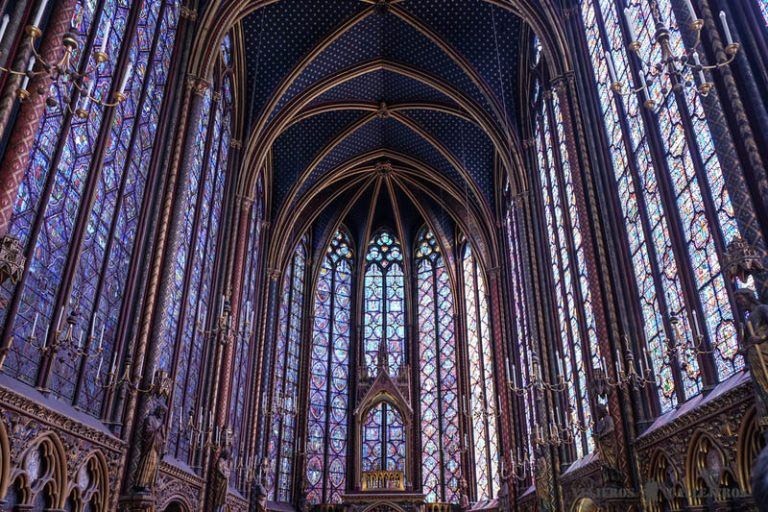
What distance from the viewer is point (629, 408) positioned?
12.4 metres

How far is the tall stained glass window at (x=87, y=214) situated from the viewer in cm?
919

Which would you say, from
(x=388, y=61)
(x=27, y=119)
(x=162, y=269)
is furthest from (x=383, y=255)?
(x=27, y=119)

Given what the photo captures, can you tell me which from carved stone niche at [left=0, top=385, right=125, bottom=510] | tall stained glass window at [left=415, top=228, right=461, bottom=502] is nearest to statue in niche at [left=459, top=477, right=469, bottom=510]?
tall stained glass window at [left=415, top=228, right=461, bottom=502]

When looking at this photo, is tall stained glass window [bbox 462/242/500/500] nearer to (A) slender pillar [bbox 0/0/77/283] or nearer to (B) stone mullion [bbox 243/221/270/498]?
(B) stone mullion [bbox 243/221/270/498]

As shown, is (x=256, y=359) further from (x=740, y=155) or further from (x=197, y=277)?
(x=740, y=155)

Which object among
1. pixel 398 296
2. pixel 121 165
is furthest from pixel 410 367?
pixel 121 165

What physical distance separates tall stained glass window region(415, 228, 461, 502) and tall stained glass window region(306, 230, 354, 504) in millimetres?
3369

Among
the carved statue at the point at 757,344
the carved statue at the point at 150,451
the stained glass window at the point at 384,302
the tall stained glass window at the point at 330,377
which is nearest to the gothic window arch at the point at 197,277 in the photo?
the carved statue at the point at 150,451

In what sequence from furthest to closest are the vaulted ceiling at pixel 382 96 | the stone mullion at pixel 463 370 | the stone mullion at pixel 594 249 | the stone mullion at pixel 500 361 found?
1. the stone mullion at pixel 463 370
2. the stone mullion at pixel 500 361
3. the vaulted ceiling at pixel 382 96
4. the stone mullion at pixel 594 249

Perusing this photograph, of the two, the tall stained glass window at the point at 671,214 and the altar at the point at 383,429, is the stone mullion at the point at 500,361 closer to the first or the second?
the altar at the point at 383,429

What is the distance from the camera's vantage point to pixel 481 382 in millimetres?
26797

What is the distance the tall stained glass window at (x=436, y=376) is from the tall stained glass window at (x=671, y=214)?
15897 millimetres

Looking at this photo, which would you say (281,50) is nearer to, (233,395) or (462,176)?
(462,176)

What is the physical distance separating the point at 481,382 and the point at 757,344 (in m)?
20.1
